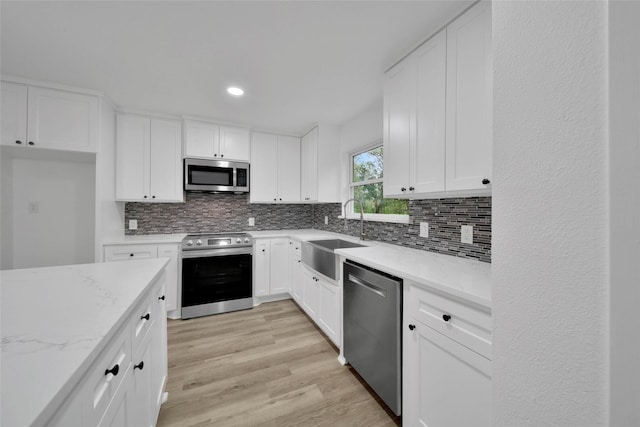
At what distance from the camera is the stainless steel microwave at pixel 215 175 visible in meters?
2.99

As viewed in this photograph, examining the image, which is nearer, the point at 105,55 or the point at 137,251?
the point at 105,55

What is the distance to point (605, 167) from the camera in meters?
0.38

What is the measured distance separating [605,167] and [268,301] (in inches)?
132

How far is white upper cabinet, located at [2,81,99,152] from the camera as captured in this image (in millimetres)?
2098

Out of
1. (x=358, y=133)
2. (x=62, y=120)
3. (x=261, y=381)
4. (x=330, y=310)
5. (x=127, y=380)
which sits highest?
(x=358, y=133)

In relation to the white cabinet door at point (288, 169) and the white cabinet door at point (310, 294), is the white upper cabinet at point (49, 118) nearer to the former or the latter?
the white cabinet door at point (288, 169)

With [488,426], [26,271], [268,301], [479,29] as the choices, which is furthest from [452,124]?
[268,301]

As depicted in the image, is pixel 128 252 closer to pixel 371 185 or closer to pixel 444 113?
pixel 371 185

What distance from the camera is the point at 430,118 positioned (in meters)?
1.53

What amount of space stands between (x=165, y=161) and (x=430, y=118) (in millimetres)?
2976

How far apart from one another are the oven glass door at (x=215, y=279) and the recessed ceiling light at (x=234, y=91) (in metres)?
1.81

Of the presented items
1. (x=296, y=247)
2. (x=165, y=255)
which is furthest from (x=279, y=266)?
(x=165, y=255)

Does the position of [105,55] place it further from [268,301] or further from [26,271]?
[268,301]

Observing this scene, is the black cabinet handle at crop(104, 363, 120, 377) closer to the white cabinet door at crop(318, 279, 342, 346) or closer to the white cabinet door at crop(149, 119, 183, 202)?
the white cabinet door at crop(318, 279, 342, 346)
